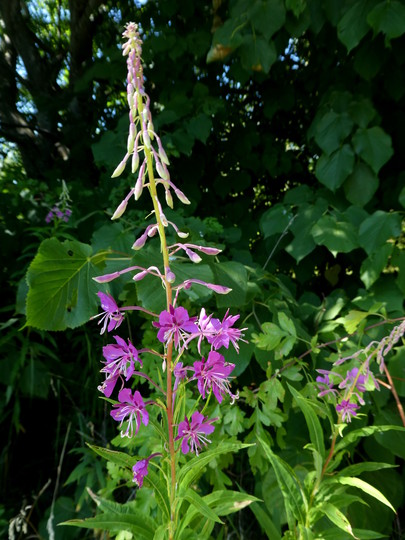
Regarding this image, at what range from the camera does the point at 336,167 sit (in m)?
2.10

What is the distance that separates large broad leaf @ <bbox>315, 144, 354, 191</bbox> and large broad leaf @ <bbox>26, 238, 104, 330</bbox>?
4.11 ft

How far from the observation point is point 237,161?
288cm

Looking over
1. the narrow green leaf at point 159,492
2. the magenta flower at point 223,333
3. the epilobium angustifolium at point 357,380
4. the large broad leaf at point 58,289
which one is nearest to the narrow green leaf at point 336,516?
the epilobium angustifolium at point 357,380

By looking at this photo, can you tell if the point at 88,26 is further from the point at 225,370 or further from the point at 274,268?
the point at 225,370

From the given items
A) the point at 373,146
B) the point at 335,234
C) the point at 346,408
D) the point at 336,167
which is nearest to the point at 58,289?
the point at 346,408

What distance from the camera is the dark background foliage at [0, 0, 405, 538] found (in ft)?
5.90

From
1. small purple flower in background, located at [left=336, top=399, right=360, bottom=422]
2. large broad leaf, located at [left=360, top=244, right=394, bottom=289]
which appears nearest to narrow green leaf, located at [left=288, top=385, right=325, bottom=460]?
small purple flower in background, located at [left=336, top=399, right=360, bottom=422]

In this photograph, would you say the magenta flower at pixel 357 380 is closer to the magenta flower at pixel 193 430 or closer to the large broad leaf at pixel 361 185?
the magenta flower at pixel 193 430

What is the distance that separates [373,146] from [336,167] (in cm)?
18

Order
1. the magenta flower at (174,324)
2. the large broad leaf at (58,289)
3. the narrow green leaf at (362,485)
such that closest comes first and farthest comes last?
the magenta flower at (174,324) < the narrow green leaf at (362,485) < the large broad leaf at (58,289)

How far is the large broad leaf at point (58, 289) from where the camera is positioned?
1238 mm

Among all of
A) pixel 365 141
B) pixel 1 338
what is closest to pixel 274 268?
pixel 365 141

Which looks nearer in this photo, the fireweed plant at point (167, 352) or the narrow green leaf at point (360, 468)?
the fireweed plant at point (167, 352)

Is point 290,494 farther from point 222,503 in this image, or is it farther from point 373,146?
point 373,146
